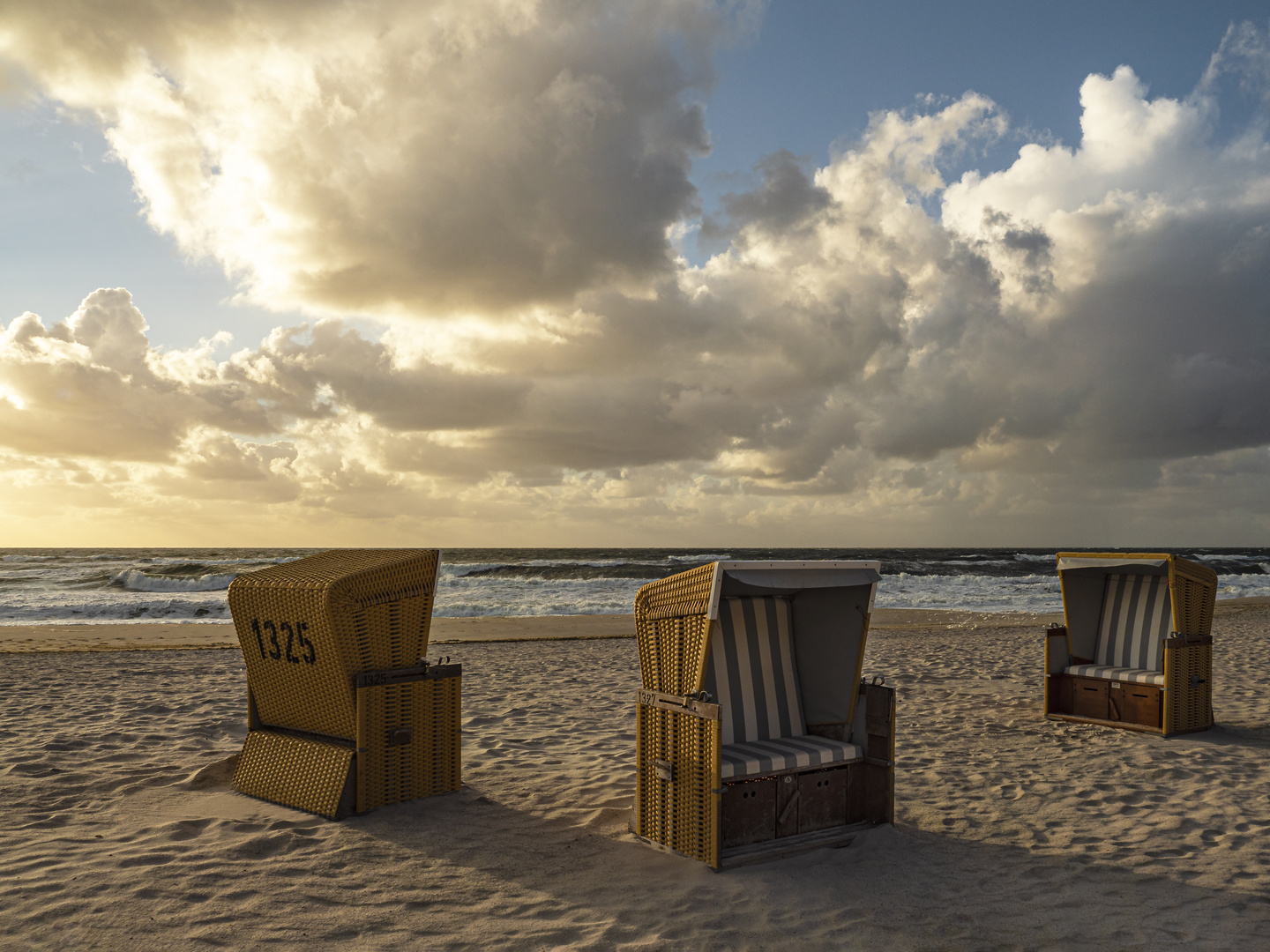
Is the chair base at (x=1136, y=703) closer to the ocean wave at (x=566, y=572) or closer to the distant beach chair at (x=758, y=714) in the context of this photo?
the distant beach chair at (x=758, y=714)

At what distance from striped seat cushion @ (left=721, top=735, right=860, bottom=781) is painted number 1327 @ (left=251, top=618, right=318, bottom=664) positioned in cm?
282

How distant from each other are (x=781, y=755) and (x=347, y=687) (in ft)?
9.20

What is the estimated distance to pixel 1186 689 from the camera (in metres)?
7.80

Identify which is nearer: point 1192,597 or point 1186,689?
point 1186,689

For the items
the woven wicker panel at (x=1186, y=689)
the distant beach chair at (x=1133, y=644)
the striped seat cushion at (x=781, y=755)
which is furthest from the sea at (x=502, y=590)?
the striped seat cushion at (x=781, y=755)

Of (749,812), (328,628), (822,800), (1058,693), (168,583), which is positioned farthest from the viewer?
(168,583)

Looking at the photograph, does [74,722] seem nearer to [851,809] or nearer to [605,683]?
[605,683]

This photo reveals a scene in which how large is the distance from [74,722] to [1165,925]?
9.05 m

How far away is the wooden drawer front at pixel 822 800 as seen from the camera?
16.1 ft

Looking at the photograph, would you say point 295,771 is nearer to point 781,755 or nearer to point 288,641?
point 288,641

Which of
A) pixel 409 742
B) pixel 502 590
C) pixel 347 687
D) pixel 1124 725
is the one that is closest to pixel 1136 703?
pixel 1124 725

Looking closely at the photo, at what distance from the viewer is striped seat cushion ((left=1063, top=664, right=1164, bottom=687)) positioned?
7.89 metres

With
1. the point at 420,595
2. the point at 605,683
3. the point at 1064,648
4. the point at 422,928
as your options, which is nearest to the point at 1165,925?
the point at 422,928

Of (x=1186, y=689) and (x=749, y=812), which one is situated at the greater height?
(x=1186, y=689)
